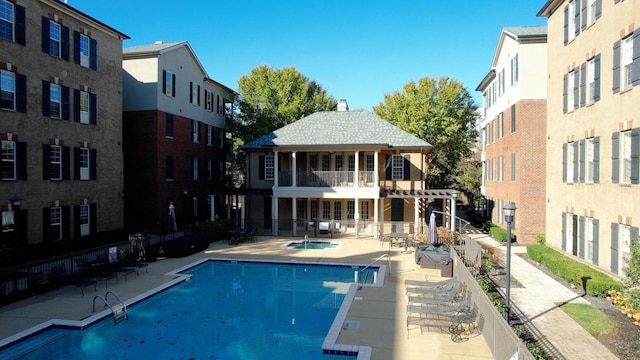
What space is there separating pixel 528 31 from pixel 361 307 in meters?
22.4

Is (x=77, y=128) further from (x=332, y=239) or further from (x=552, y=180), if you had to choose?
(x=552, y=180)

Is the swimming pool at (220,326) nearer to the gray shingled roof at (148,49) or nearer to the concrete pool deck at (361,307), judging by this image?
the concrete pool deck at (361,307)

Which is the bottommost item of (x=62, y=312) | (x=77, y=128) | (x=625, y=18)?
(x=62, y=312)

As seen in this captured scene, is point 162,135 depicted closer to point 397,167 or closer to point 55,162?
point 55,162

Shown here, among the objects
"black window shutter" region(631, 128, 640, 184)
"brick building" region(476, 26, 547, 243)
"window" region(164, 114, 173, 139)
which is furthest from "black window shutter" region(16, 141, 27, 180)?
"brick building" region(476, 26, 547, 243)

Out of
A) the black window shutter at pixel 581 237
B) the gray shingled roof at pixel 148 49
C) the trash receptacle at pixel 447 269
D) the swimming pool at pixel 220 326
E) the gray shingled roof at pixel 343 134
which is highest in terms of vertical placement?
the gray shingled roof at pixel 148 49

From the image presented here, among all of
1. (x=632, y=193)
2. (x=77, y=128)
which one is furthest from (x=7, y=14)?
(x=632, y=193)

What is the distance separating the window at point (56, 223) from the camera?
20.3 metres

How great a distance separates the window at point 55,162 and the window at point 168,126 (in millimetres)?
8411

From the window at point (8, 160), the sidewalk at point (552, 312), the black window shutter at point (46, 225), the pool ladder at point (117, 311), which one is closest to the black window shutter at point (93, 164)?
the black window shutter at point (46, 225)

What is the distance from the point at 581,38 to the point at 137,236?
23.3m

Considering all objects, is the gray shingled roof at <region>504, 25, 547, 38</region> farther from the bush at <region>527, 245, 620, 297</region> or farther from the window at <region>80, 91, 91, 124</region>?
the window at <region>80, 91, 91, 124</region>

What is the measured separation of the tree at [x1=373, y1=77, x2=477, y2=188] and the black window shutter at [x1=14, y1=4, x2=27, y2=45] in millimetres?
30819

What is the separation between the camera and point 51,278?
49.6 feet
